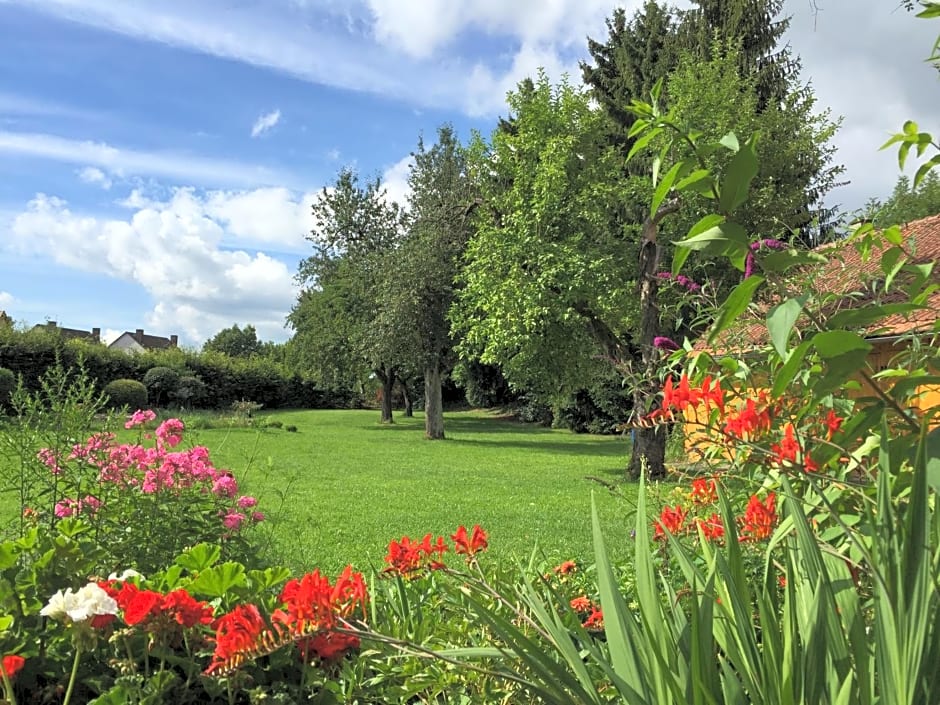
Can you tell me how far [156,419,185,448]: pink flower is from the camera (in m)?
3.15

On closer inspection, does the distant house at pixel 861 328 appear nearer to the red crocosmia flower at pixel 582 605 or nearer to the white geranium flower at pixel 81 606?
the red crocosmia flower at pixel 582 605

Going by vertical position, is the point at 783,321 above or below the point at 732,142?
below

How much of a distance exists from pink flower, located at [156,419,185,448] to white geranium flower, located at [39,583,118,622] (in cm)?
190

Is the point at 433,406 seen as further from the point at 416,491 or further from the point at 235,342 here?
the point at 235,342

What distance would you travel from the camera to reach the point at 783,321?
0.77 metres

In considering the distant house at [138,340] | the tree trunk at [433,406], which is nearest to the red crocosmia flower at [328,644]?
the tree trunk at [433,406]

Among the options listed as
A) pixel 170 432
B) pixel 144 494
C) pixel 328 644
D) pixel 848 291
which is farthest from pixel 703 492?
pixel 170 432

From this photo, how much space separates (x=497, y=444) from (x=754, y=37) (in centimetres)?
1279

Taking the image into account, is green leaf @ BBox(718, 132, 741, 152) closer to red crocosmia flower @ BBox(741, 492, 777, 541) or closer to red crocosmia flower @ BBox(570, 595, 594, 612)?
red crocosmia flower @ BBox(741, 492, 777, 541)

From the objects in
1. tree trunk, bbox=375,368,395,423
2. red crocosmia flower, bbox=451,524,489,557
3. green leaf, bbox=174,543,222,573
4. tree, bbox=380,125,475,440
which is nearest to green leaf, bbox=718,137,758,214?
red crocosmia flower, bbox=451,524,489,557

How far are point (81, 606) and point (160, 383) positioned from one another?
2642 centimetres

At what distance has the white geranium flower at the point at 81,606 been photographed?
1292mm

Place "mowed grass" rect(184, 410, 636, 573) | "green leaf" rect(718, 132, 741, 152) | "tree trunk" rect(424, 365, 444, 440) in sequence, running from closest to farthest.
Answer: "green leaf" rect(718, 132, 741, 152)
"mowed grass" rect(184, 410, 636, 573)
"tree trunk" rect(424, 365, 444, 440)

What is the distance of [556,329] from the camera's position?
40.2ft
